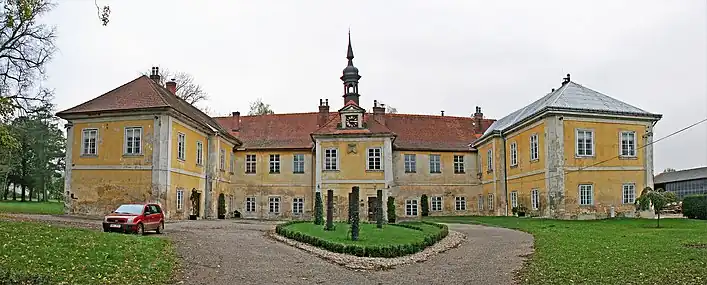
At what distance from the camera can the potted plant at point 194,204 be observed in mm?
32875

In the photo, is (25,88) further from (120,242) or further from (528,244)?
(528,244)

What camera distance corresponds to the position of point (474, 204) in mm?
43000

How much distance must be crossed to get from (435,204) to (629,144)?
14.1 m

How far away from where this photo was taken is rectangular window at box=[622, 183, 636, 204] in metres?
31.7

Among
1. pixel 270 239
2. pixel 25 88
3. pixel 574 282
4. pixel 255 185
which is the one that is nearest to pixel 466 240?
pixel 270 239

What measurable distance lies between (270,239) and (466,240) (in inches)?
264

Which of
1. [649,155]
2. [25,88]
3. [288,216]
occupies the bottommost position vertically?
[288,216]

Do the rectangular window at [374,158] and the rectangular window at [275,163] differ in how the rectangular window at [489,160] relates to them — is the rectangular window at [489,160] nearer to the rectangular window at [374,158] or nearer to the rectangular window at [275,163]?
the rectangular window at [374,158]

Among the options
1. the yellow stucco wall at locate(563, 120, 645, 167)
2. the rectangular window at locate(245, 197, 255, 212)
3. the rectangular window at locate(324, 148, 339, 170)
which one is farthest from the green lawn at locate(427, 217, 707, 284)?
the rectangular window at locate(245, 197, 255, 212)

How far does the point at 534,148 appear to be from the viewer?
3306 centimetres

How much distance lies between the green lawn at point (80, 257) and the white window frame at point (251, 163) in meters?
26.1

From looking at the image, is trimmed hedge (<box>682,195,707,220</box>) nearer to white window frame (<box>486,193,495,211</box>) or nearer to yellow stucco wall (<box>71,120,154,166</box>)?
white window frame (<box>486,193,495,211</box>)

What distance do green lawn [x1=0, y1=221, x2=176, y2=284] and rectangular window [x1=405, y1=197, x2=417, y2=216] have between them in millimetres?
27006

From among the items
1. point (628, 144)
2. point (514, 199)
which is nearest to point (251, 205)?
point (514, 199)
